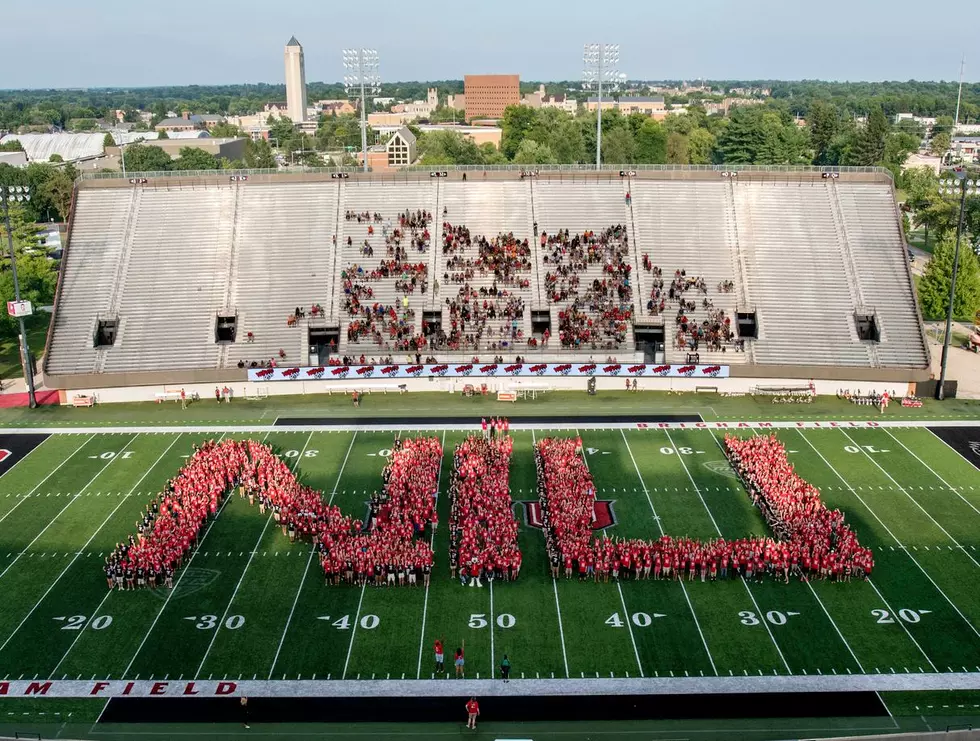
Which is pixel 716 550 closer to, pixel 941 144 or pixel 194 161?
pixel 194 161

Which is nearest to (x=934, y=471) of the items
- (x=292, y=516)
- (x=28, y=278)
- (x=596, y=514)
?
(x=596, y=514)

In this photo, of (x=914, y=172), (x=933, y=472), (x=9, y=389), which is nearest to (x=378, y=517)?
(x=933, y=472)

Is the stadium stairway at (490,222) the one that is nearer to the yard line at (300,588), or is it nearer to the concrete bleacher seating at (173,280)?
the concrete bleacher seating at (173,280)

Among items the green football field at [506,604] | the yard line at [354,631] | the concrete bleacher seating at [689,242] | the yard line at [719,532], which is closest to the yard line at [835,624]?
the green football field at [506,604]

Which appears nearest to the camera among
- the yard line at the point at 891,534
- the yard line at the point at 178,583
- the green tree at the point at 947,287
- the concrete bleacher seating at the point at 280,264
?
the yard line at the point at 178,583

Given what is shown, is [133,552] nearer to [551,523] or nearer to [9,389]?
[551,523]

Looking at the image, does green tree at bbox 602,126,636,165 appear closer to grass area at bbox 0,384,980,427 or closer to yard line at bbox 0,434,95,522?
grass area at bbox 0,384,980,427

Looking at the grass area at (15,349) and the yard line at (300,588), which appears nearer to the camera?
the yard line at (300,588)
